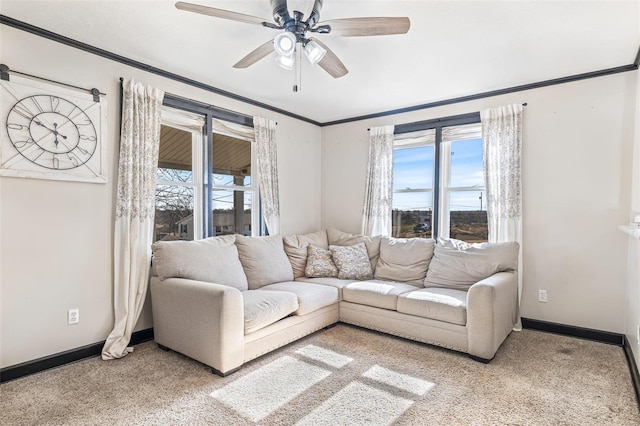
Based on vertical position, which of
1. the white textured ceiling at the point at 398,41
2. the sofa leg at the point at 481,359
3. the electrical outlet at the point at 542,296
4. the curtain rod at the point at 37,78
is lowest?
the sofa leg at the point at 481,359

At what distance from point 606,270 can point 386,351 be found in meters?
2.20

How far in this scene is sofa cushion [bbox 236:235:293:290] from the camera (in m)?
3.41

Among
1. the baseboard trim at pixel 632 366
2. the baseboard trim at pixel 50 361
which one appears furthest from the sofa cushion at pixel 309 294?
the baseboard trim at pixel 632 366

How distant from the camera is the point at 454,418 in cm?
196

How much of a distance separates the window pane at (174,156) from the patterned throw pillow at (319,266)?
161 cm

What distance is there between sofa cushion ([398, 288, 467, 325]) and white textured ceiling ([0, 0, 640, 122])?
6.84ft

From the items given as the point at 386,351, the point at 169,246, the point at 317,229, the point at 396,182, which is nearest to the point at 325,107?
the point at 396,182

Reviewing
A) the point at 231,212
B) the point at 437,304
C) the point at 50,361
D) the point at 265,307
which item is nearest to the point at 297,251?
the point at 231,212

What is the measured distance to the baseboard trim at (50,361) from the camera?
2365 millimetres

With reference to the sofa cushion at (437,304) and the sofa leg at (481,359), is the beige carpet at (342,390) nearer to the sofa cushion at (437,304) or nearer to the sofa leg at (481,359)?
the sofa leg at (481,359)

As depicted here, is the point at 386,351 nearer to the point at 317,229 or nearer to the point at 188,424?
the point at 188,424

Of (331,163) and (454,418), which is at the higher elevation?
(331,163)

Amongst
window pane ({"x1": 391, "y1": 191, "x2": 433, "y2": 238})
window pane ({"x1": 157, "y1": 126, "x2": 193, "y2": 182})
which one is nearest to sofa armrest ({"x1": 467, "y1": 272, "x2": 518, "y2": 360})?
window pane ({"x1": 391, "y1": 191, "x2": 433, "y2": 238})

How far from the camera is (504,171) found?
357 centimetres
